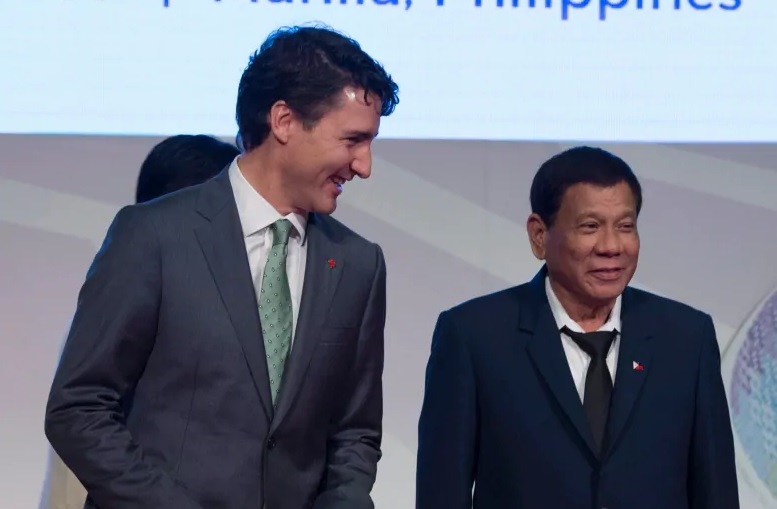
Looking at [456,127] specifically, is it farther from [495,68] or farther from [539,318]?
[539,318]

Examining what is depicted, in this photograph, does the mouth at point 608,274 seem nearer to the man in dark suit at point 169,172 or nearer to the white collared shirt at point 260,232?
the white collared shirt at point 260,232

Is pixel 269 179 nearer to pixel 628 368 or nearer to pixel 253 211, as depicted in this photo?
pixel 253 211

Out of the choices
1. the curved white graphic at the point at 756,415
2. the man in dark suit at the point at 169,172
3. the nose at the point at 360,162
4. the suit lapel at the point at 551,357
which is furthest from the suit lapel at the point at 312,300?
the curved white graphic at the point at 756,415

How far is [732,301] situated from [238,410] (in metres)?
2.29

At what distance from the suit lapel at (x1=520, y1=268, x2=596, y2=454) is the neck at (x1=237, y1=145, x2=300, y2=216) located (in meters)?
0.66

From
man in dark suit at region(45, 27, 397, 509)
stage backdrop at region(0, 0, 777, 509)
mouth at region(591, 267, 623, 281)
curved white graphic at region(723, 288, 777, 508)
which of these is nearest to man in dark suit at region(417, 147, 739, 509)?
mouth at region(591, 267, 623, 281)

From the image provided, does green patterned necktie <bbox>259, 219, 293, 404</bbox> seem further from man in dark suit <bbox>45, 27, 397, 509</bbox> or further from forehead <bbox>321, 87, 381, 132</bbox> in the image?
forehead <bbox>321, 87, 381, 132</bbox>

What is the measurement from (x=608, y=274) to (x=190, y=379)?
956 mm

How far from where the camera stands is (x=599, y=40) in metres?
3.68

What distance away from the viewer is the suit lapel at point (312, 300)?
78.7 inches

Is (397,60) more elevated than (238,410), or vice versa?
(397,60)

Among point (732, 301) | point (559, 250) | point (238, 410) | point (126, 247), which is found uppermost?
point (732, 301)

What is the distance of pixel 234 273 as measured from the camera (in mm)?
2014

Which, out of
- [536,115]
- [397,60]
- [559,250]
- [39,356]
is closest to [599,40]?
[536,115]
